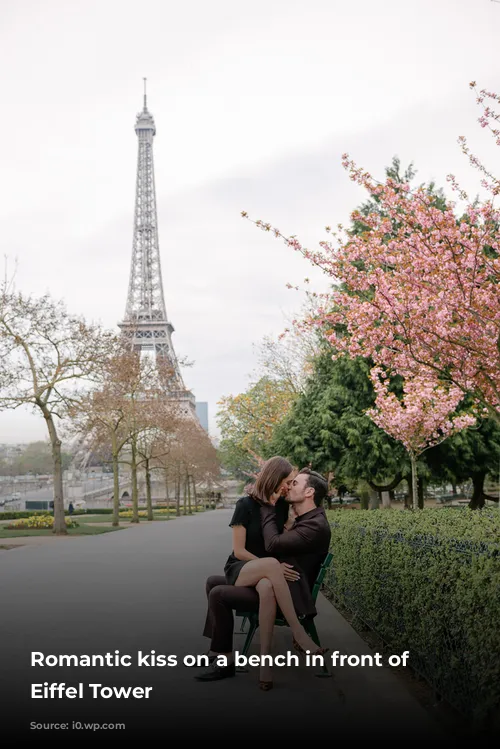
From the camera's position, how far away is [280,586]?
6543mm

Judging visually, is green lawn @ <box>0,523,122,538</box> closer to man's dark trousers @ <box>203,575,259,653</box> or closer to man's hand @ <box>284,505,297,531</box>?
man's hand @ <box>284,505,297,531</box>

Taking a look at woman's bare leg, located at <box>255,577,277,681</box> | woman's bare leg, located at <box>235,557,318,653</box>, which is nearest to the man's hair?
woman's bare leg, located at <box>235,557,318,653</box>

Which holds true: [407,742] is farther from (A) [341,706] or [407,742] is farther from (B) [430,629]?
(B) [430,629]

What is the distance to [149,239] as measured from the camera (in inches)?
3659

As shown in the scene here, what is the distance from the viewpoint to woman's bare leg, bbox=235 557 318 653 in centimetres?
650

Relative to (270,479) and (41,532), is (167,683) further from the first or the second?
(41,532)

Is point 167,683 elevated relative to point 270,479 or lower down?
lower down

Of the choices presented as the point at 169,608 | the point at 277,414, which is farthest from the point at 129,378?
the point at 169,608

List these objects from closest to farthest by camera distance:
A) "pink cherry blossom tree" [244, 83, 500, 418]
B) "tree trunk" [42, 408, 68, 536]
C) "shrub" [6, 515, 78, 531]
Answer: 1. "pink cherry blossom tree" [244, 83, 500, 418]
2. "tree trunk" [42, 408, 68, 536]
3. "shrub" [6, 515, 78, 531]

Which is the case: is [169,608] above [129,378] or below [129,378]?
below

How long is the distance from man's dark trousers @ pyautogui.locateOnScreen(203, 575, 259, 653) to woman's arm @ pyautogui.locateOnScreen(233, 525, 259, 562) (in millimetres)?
257

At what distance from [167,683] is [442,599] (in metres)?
2.13

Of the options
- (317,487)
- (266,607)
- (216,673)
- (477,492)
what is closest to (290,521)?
(317,487)

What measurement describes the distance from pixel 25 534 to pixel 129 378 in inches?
358
